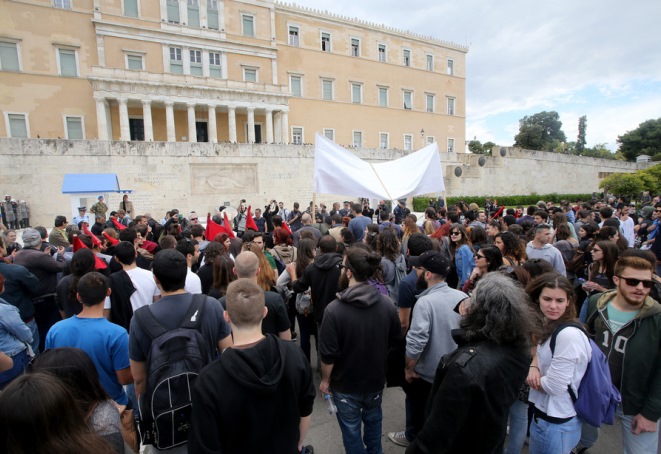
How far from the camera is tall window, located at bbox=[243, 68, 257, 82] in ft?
101

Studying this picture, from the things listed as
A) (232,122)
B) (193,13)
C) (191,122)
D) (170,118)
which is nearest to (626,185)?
(232,122)

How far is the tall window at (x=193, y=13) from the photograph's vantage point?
28172mm

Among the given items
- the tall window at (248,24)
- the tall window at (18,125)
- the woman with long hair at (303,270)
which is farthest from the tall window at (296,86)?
Result: the woman with long hair at (303,270)

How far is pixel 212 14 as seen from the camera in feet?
94.9

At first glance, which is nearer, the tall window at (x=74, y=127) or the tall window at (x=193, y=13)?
the tall window at (x=74, y=127)

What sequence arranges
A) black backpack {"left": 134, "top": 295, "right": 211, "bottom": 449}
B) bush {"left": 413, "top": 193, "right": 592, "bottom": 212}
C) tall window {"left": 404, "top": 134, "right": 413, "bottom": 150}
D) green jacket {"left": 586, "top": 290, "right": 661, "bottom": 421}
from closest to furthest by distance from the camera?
black backpack {"left": 134, "top": 295, "right": 211, "bottom": 449}, green jacket {"left": 586, "top": 290, "right": 661, "bottom": 421}, bush {"left": 413, "top": 193, "right": 592, "bottom": 212}, tall window {"left": 404, "top": 134, "right": 413, "bottom": 150}

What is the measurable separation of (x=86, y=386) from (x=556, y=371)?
99.3 inches

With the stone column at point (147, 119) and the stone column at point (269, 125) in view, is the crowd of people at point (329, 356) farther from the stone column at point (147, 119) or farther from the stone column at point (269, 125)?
the stone column at point (269, 125)

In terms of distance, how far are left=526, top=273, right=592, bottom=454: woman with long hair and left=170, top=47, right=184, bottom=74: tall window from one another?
32176 mm

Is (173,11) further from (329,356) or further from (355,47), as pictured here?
(329,356)

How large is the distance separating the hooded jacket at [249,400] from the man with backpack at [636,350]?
219 centimetres

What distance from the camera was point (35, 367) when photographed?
1575 millimetres

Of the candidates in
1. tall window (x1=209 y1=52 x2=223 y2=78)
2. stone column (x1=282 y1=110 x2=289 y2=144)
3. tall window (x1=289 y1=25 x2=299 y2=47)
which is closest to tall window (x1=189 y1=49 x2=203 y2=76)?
tall window (x1=209 y1=52 x2=223 y2=78)

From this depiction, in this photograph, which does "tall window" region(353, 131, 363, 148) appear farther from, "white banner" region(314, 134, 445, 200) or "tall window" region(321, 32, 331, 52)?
"white banner" region(314, 134, 445, 200)
